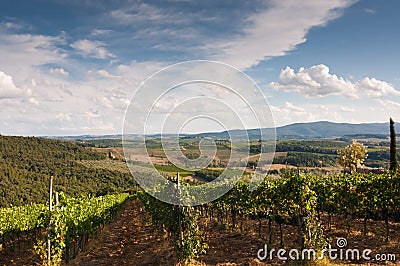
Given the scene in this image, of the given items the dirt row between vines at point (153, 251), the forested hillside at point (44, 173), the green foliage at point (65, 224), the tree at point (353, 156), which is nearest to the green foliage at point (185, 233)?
→ the dirt row between vines at point (153, 251)

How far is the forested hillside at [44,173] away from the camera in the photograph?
6306 centimetres

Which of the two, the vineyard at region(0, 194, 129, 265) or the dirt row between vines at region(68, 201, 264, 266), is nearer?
the vineyard at region(0, 194, 129, 265)

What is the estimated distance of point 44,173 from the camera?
7544cm

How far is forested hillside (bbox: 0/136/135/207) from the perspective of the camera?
207ft

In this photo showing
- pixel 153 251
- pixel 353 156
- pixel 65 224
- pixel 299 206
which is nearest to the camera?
pixel 299 206

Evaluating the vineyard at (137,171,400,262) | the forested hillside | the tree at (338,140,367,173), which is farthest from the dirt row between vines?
the forested hillside

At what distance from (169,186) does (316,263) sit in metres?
5.59

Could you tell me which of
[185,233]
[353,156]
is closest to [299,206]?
[185,233]

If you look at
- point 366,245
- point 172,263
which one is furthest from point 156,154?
point 366,245

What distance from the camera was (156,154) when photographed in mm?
10109

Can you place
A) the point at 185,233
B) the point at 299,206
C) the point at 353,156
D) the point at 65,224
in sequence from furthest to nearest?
Answer: the point at 353,156, the point at 65,224, the point at 299,206, the point at 185,233

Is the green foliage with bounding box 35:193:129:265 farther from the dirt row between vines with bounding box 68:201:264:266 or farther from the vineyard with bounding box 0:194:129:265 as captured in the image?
the dirt row between vines with bounding box 68:201:264:266

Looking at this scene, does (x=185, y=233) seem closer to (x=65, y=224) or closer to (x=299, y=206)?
(x=299, y=206)

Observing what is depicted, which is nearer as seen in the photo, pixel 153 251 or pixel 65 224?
pixel 65 224
